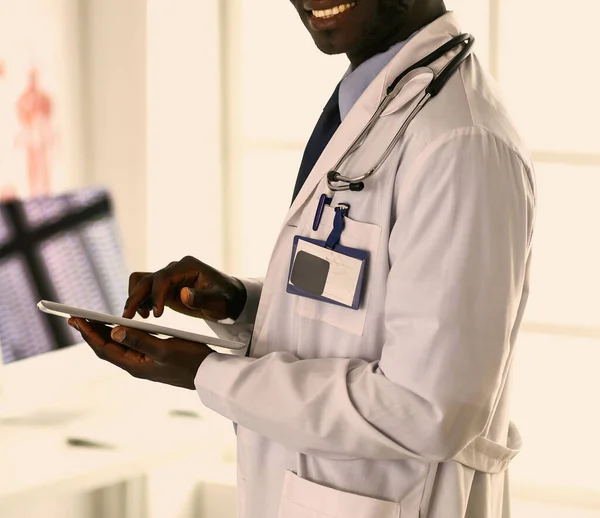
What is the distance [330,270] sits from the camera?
1.07 meters

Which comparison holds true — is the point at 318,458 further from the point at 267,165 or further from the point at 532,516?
the point at 267,165

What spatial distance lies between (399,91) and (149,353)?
42 cm

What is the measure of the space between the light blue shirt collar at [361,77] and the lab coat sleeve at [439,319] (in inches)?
8.3

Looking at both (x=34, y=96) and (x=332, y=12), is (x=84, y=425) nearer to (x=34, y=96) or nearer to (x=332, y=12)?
(x=34, y=96)

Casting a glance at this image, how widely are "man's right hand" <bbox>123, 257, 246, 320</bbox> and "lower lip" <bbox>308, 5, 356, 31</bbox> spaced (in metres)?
0.37

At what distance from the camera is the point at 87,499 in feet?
8.49

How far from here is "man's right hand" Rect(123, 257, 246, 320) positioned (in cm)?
124

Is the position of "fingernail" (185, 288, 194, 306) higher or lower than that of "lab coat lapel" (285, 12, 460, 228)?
lower

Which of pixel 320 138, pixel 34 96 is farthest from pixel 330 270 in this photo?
pixel 34 96

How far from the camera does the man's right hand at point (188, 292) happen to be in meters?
1.24

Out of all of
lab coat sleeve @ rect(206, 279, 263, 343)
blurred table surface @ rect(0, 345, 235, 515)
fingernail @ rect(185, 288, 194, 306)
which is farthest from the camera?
blurred table surface @ rect(0, 345, 235, 515)

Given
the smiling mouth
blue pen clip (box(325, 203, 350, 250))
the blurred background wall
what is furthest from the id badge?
the blurred background wall

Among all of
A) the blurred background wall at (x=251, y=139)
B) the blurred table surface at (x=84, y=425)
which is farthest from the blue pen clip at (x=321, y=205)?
the blurred background wall at (x=251, y=139)

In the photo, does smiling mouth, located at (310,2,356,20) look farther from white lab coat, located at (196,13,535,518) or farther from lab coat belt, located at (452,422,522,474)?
lab coat belt, located at (452,422,522,474)
